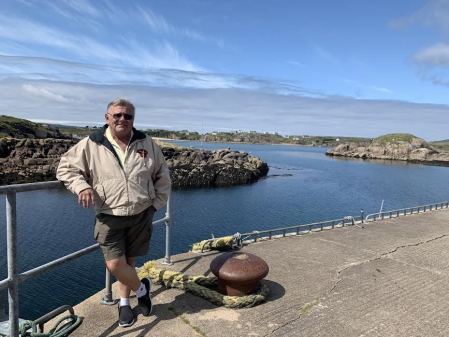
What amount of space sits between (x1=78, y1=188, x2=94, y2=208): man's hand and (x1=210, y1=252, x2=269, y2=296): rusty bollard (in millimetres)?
2117

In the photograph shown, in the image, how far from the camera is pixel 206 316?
15.4 ft

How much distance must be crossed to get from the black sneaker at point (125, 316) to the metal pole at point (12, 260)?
41.6 inches

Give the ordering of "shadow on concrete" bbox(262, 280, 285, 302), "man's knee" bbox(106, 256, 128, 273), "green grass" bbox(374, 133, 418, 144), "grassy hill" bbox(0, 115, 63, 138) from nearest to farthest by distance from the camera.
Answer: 1. "man's knee" bbox(106, 256, 128, 273)
2. "shadow on concrete" bbox(262, 280, 285, 302)
3. "grassy hill" bbox(0, 115, 63, 138)
4. "green grass" bbox(374, 133, 418, 144)

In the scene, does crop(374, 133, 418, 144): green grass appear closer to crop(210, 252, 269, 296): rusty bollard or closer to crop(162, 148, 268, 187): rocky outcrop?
crop(162, 148, 268, 187): rocky outcrop

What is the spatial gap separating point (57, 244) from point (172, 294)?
70.4 ft

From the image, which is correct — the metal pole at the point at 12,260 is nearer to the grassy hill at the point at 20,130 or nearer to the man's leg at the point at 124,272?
the man's leg at the point at 124,272

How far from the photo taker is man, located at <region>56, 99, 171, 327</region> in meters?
3.71

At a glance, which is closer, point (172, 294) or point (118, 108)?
point (118, 108)

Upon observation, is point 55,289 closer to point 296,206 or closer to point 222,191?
point 296,206

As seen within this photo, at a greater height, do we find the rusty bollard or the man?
the man

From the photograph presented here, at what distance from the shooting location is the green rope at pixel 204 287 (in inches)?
194

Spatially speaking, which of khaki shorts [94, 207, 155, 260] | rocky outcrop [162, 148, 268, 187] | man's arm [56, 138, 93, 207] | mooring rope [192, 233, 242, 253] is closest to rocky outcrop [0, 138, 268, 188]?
rocky outcrop [162, 148, 268, 187]

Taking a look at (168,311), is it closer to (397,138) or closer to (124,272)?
(124,272)

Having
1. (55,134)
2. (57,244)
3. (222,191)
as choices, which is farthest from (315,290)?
(55,134)
